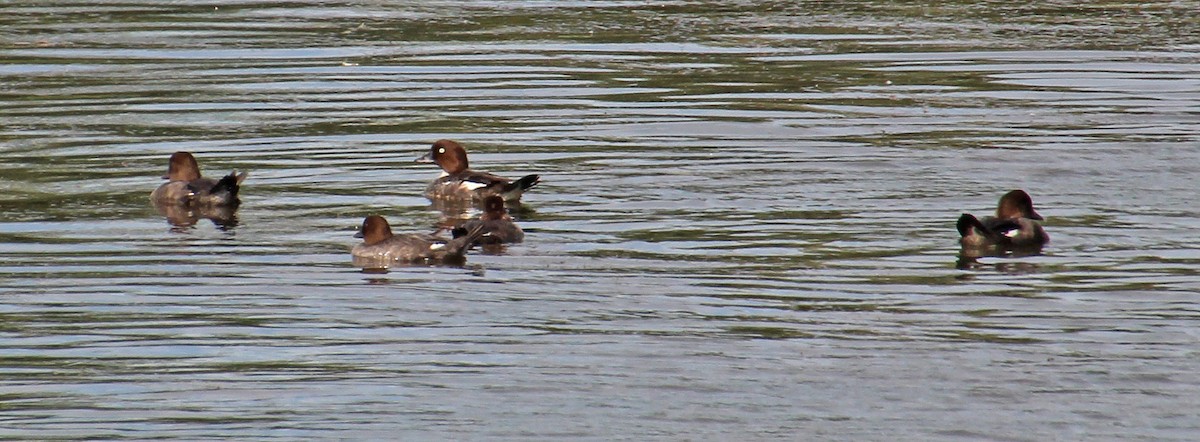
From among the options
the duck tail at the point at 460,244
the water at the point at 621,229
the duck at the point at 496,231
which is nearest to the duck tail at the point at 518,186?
the water at the point at 621,229

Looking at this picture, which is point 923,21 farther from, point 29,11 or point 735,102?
point 29,11

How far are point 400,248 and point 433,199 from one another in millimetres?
2449

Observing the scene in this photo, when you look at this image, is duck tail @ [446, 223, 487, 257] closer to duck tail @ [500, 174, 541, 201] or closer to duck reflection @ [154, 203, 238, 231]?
duck tail @ [500, 174, 541, 201]

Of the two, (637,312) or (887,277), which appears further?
(887,277)

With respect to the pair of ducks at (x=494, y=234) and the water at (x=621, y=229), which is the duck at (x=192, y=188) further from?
the water at (x=621, y=229)

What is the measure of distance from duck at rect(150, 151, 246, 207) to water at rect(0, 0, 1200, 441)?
0.66ft

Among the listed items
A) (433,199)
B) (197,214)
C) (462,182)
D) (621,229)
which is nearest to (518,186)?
(462,182)

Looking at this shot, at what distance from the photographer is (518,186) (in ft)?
48.1

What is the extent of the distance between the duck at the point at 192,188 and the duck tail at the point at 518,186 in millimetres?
1803

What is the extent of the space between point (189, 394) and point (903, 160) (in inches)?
285

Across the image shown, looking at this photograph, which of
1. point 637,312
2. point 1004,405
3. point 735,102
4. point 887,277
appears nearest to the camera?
point 1004,405

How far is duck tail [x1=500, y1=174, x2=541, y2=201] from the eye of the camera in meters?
14.6

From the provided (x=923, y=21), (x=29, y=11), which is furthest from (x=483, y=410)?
(x=29, y=11)

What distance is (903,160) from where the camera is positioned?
1564 cm
